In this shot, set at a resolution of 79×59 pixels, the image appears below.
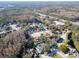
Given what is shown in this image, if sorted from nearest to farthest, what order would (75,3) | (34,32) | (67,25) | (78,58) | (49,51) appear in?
(78,58)
(49,51)
(34,32)
(67,25)
(75,3)

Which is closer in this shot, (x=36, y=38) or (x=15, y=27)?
(x=36, y=38)

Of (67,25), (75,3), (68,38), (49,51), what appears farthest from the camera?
(75,3)

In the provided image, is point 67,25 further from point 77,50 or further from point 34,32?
point 77,50

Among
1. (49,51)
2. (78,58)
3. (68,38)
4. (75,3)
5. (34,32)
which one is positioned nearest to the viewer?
(78,58)

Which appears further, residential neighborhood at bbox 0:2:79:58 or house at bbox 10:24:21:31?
house at bbox 10:24:21:31

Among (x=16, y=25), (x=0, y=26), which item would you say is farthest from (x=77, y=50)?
(x=0, y=26)

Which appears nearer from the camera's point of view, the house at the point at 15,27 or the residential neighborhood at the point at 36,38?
the residential neighborhood at the point at 36,38

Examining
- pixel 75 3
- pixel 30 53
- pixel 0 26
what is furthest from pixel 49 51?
pixel 75 3

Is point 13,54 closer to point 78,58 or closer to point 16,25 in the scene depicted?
point 78,58

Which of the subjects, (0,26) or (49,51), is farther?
(0,26)
